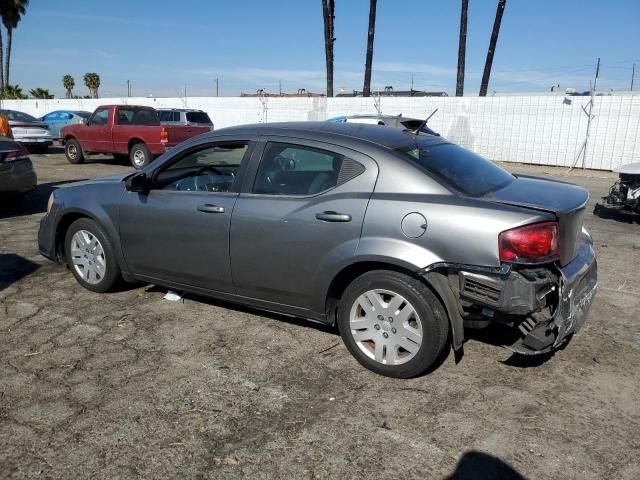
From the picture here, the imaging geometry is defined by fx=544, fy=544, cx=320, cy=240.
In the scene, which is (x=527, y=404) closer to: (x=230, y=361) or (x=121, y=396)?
(x=230, y=361)

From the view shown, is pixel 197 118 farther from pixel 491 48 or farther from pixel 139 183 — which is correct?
pixel 139 183

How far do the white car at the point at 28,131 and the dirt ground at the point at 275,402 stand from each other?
15.4m

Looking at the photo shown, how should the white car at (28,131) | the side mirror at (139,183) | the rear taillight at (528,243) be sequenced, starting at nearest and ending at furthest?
the rear taillight at (528,243) < the side mirror at (139,183) < the white car at (28,131)

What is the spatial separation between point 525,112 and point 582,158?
2512mm

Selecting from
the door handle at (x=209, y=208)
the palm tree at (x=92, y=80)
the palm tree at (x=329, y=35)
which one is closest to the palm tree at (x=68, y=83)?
the palm tree at (x=92, y=80)

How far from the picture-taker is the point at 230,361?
12.3ft

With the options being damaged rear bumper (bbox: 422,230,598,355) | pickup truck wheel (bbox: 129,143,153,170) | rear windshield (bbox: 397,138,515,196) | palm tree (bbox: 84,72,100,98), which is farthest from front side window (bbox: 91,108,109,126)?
palm tree (bbox: 84,72,100,98)

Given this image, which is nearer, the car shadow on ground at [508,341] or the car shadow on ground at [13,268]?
the car shadow on ground at [508,341]

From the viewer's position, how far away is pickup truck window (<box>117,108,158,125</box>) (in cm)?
1547

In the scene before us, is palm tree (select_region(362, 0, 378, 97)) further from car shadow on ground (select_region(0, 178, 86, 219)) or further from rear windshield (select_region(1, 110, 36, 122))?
car shadow on ground (select_region(0, 178, 86, 219))

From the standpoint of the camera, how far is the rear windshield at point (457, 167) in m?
3.55

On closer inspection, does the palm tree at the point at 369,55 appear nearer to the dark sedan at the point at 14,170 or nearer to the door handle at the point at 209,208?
the dark sedan at the point at 14,170

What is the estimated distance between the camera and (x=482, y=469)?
8.74 feet

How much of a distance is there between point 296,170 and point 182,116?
16.0 meters
